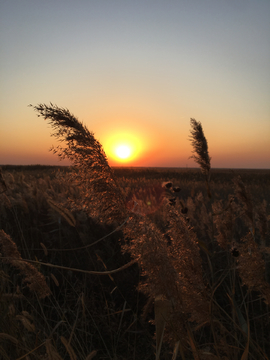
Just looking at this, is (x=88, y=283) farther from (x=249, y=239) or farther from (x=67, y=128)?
(x=67, y=128)

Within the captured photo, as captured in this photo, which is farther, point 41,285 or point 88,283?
point 88,283

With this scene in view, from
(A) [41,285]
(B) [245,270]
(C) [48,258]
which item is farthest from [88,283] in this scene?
(B) [245,270]

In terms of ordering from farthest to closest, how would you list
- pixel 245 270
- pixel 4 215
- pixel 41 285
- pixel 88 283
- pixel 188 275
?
1. pixel 4 215
2. pixel 88 283
3. pixel 41 285
4. pixel 245 270
5. pixel 188 275

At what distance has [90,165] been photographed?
1.17 meters

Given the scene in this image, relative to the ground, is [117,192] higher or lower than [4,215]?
higher

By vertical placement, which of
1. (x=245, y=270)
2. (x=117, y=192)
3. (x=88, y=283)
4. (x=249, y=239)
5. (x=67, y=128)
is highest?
(x=67, y=128)

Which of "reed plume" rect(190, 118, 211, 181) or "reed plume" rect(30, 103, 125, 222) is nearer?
"reed plume" rect(30, 103, 125, 222)

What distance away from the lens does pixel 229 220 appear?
202cm

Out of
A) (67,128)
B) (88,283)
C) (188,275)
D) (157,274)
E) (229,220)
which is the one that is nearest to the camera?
(157,274)

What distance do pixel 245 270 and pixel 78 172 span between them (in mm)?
1040

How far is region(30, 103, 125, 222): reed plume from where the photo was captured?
112cm

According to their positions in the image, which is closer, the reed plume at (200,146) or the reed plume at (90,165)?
the reed plume at (90,165)

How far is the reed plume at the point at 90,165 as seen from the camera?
44.3 inches

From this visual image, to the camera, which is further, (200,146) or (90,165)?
(200,146)
